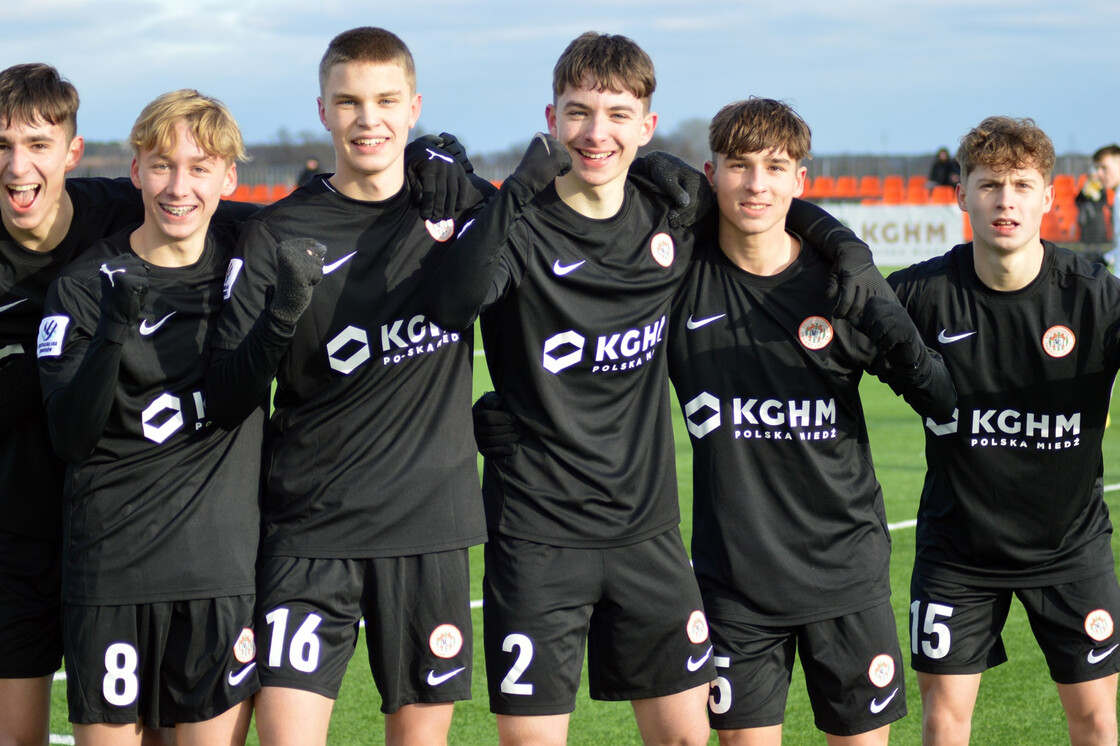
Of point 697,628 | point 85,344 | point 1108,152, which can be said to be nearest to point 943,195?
point 1108,152

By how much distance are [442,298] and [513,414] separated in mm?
547

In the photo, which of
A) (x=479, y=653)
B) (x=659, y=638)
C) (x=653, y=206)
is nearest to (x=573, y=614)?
(x=659, y=638)

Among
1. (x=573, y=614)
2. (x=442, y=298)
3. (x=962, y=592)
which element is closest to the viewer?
(x=442, y=298)

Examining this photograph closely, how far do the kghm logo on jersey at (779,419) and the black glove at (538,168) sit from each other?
90 cm

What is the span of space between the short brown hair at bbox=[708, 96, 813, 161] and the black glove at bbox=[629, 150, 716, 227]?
115 millimetres

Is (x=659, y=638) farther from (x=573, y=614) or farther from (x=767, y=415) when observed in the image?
(x=767, y=415)

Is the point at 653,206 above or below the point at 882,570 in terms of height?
above

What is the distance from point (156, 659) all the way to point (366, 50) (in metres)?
1.83

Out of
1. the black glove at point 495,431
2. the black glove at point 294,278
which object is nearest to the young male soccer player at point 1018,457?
the black glove at point 495,431

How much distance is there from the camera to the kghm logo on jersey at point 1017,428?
167 inches

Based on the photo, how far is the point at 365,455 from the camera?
3664mm

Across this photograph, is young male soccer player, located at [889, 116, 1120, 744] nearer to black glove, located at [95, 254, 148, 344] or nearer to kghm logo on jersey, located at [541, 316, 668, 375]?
kghm logo on jersey, located at [541, 316, 668, 375]

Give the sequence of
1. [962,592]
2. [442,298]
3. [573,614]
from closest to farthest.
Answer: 1. [442,298]
2. [573,614]
3. [962,592]

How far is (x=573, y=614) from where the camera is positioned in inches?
153
